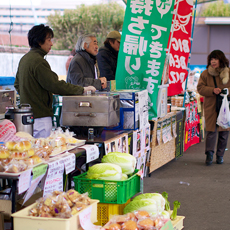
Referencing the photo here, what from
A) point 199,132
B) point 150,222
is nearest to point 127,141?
point 150,222

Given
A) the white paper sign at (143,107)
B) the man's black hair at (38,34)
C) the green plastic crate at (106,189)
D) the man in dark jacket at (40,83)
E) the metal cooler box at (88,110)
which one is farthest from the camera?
the white paper sign at (143,107)

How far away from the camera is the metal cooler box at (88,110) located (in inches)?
139

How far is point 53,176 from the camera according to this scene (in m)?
2.69

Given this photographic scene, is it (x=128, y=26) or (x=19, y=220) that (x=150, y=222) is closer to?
(x=19, y=220)

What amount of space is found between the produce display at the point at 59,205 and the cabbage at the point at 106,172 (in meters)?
0.40

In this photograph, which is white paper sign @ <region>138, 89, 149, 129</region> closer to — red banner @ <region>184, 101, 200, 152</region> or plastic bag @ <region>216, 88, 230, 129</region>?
plastic bag @ <region>216, 88, 230, 129</region>

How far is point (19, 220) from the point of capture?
230 cm

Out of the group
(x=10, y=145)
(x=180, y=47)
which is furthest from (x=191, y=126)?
(x=10, y=145)

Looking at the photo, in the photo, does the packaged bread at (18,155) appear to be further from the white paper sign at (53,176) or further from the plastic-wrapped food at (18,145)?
the white paper sign at (53,176)

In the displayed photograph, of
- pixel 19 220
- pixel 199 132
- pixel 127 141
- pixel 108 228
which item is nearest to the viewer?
pixel 19 220

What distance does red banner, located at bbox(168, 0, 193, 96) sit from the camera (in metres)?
6.36

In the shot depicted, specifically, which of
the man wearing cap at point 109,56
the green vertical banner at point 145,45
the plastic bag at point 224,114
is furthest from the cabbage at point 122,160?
the plastic bag at point 224,114

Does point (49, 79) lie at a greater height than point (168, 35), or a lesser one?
lesser

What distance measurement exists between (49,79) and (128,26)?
2.22 metres
